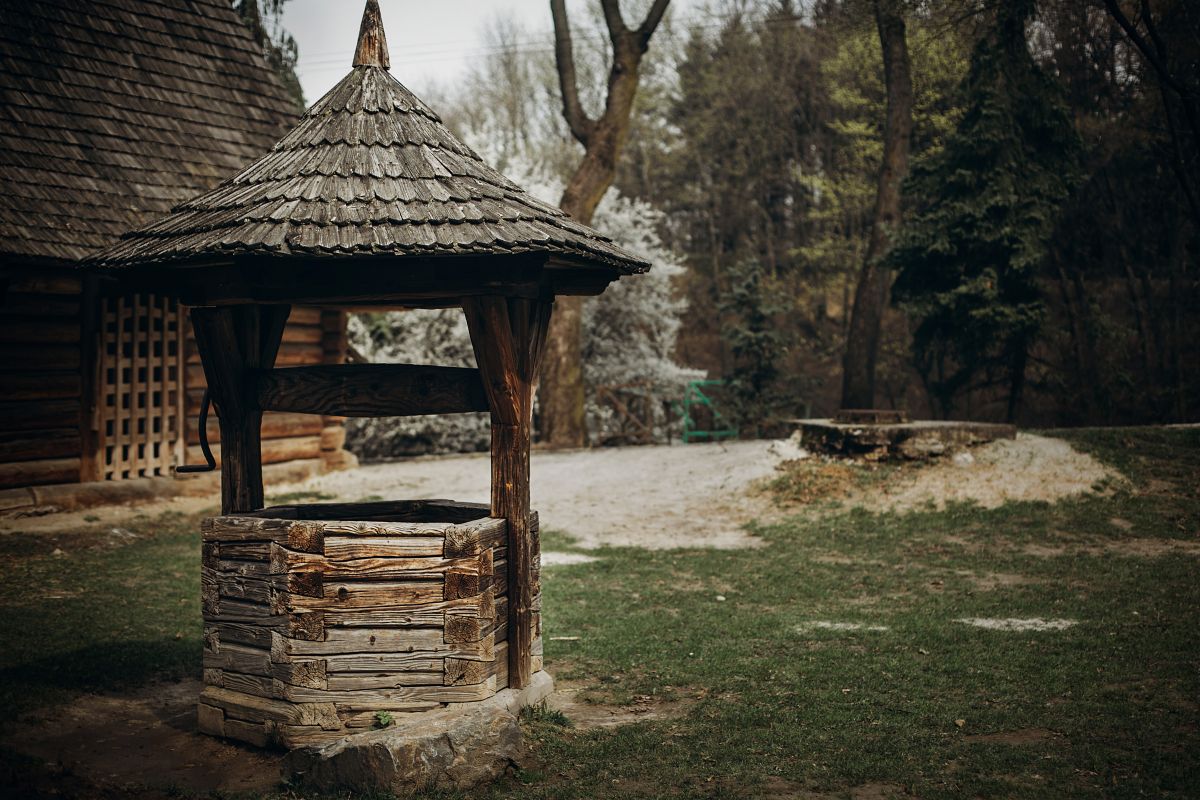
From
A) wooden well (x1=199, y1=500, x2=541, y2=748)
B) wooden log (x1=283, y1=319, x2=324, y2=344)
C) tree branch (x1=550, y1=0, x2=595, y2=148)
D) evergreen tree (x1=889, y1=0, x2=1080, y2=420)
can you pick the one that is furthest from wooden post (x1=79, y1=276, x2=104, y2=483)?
evergreen tree (x1=889, y1=0, x2=1080, y2=420)

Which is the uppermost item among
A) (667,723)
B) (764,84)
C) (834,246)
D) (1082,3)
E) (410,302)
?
(764,84)

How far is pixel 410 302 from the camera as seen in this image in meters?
6.13

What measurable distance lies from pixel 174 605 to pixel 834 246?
24006mm

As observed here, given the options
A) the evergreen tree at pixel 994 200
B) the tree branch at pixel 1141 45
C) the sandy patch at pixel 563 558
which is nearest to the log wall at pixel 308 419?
the sandy patch at pixel 563 558

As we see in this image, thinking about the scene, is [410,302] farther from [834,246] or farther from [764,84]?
[764,84]

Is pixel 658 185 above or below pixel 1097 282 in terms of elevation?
above

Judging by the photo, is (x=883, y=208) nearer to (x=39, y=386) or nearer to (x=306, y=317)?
(x=306, y=317)

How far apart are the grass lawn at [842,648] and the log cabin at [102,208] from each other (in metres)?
1.71

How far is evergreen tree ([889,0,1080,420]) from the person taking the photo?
1546 cm

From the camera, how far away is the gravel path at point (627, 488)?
12.0m

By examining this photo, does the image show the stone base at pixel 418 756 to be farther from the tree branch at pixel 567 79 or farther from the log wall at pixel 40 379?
the tree branch at pixel 567 79

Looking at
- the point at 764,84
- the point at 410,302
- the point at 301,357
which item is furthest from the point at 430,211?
the point at 764,84

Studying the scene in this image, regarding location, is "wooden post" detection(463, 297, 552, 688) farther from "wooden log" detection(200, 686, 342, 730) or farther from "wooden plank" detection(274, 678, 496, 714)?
"wooden log" detection(200, 686, 342, 730)

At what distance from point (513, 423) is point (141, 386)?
9.61 metres
